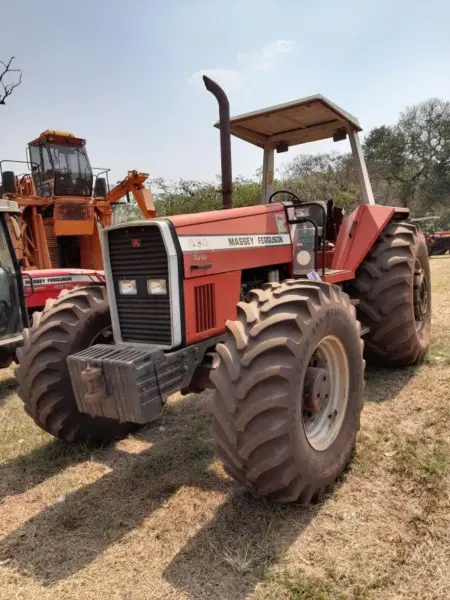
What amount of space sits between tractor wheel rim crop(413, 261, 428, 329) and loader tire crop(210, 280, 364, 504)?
92.8 inches

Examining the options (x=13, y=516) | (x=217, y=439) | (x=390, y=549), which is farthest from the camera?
(x=13, y=516)

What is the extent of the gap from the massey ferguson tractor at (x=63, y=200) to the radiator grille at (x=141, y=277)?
6.81 meters

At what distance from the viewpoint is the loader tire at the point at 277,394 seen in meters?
2.59

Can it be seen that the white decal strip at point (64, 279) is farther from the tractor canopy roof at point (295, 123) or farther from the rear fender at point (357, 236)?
the rear fender at point (357, 236)

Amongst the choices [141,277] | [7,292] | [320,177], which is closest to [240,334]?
[141,277]

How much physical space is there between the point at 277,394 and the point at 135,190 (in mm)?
9885

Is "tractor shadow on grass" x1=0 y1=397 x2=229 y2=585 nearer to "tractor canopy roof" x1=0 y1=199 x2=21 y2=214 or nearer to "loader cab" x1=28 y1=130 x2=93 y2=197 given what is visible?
"tractor canopy roof" x1=0 y1=199 x2=21 y2=214

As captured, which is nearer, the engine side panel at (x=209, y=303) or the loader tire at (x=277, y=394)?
the loader tire at (x=277, y=394)

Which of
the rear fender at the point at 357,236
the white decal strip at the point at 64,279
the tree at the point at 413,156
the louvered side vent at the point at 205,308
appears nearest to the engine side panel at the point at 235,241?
the louvered side vent at the point at 205,308

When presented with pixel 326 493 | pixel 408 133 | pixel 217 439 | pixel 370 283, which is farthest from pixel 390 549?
pixel 408 133

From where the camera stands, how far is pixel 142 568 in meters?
2.53

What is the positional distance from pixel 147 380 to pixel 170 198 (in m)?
24.1

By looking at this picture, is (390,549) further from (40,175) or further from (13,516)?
(40,175)

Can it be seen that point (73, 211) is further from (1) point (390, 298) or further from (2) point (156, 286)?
(2) point (156, 286)
